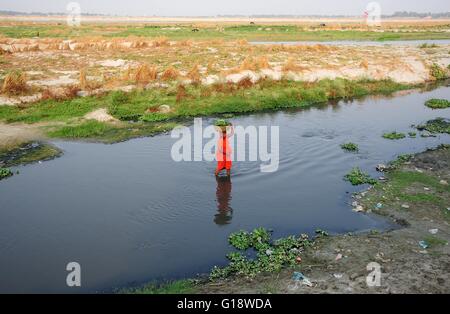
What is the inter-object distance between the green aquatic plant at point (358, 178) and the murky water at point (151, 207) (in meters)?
0.32

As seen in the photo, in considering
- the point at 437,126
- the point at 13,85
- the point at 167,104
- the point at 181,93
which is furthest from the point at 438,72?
the point at 13,85

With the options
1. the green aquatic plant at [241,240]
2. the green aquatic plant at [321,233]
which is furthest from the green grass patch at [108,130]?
the green aquatic plant at [321,233]

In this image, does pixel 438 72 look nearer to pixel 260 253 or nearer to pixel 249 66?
pixel 249 66

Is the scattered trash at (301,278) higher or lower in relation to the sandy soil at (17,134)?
lower

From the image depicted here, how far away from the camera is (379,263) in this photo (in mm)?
8398

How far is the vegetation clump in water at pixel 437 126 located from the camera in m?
19.1

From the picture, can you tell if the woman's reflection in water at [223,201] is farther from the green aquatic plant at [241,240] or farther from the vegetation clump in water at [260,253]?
the vegetation clump in water at [260,253]

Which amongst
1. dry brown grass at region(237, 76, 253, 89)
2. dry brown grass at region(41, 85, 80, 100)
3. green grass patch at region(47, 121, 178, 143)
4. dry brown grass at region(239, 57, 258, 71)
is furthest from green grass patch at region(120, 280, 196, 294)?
dry brown grass at region(239, 57, 258, 71)

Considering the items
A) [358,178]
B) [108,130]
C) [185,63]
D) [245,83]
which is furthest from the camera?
[185,63]

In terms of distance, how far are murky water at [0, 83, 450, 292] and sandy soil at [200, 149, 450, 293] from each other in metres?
0.81

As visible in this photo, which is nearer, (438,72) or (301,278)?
(301,278)

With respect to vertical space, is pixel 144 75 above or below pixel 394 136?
above

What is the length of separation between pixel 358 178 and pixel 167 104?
12486 millimetres

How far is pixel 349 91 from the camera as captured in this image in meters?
28.0
